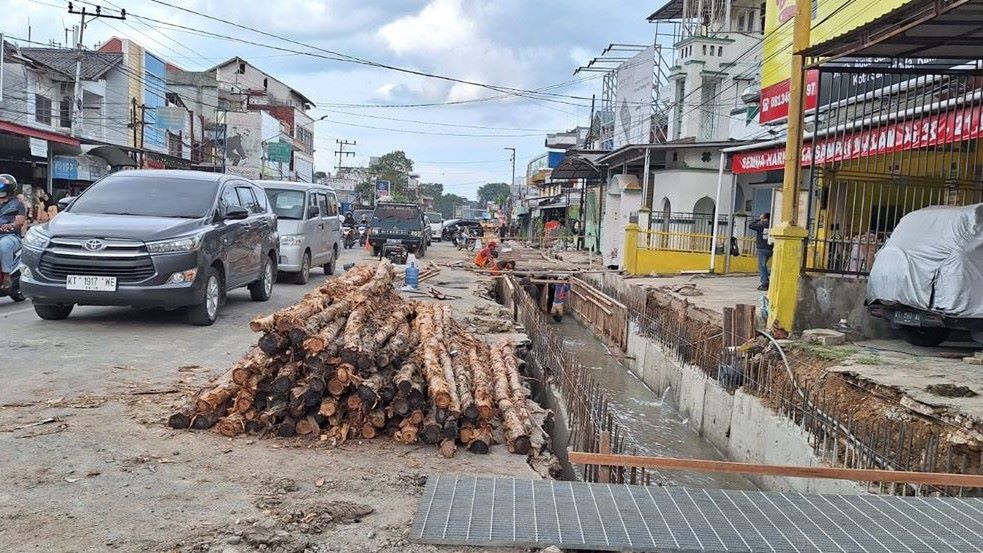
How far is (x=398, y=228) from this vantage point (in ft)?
86.2

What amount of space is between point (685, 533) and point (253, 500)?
216 cm

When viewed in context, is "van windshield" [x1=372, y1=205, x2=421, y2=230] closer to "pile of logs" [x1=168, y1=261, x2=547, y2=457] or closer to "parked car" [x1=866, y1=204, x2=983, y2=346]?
"parked car" [x1=866, y1=204, x2=983, y2=346]

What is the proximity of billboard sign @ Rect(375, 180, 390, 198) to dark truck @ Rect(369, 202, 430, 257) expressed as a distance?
46.2 meters

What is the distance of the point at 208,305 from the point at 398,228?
18.2 meters

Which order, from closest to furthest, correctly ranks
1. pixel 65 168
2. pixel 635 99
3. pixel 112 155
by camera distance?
pixel 65 168, pixel 112 155, pixel 635 99

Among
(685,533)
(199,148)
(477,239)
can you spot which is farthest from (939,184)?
(199,148)

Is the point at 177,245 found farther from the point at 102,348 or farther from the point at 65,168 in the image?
the point at 65,168

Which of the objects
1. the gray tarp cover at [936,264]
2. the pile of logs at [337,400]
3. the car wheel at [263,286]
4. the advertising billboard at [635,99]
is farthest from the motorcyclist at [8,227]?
the advertising billboard at [635,99]

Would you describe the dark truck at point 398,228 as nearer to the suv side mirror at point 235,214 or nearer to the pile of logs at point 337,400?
the suv side mirror at point 235,214

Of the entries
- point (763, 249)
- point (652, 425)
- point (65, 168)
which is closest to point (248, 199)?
point (652, 425)

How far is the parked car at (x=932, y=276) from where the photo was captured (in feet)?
24.8

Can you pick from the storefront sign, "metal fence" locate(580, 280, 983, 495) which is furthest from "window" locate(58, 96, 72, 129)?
"metal fence" locate(580, 280, 983, 495)

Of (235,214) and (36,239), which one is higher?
(235,214)

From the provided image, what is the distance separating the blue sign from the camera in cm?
2252
